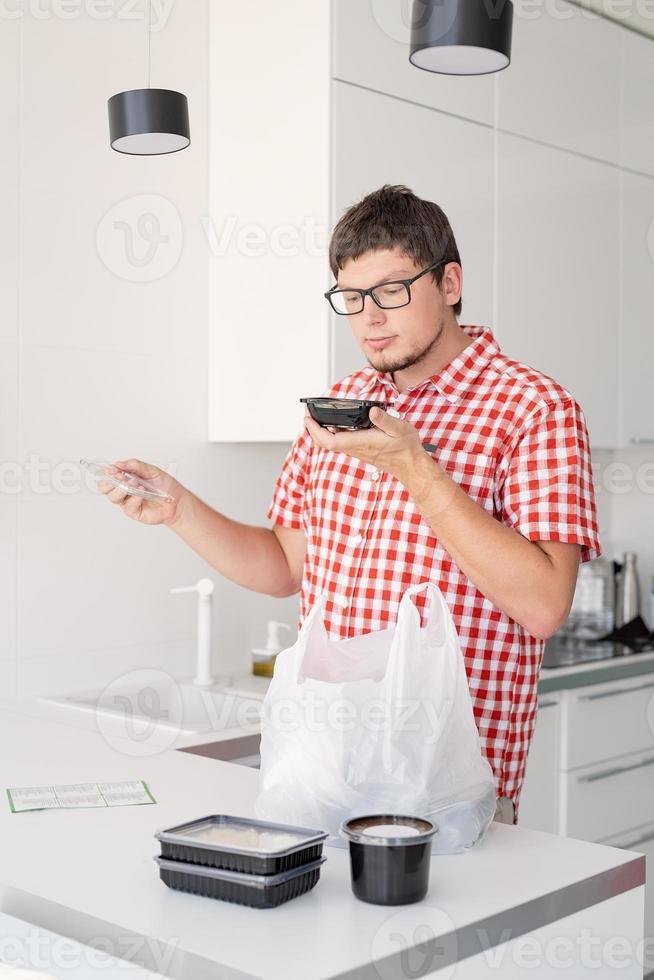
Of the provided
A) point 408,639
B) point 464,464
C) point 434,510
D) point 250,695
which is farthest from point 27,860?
point 250,695

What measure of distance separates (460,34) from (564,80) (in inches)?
67.2

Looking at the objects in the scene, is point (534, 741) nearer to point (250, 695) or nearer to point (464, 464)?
point (250, 695)

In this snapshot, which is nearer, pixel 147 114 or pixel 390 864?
pixel 390 864

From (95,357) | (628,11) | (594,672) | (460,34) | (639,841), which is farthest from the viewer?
(628,11)

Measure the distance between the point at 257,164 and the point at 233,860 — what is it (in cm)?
190

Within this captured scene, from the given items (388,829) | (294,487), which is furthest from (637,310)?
(388,829)

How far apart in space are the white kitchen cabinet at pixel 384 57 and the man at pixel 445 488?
3.12 feet

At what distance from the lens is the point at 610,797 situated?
3.02 meters

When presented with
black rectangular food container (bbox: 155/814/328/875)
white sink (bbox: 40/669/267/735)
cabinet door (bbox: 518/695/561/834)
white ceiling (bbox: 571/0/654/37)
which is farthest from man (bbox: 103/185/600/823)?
white ceiling (bbox: 571/0/654/37)

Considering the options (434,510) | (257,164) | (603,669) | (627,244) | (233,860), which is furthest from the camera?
(627,244)

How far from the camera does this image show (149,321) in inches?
106

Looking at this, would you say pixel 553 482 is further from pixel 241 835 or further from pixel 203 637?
pixel 203 637

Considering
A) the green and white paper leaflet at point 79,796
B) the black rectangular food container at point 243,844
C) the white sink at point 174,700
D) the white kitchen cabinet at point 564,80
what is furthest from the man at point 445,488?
the white kitchen cabinet at point 564,80

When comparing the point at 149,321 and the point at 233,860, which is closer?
the point at 233,860
